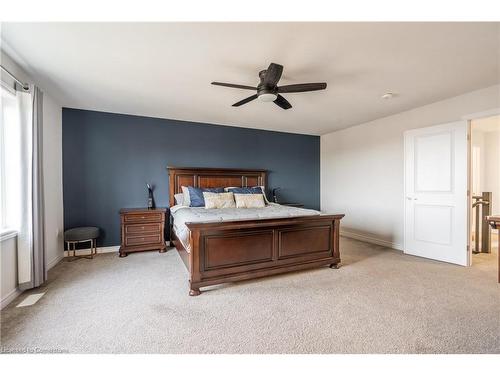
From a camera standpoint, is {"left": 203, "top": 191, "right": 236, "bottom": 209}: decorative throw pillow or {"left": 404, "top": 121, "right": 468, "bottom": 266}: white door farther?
{"left": 203, "top": 191, "right": 236, "bottom": 209}: decorative throw pillow

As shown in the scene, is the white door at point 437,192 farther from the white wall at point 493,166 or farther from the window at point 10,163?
the window at point 10,163

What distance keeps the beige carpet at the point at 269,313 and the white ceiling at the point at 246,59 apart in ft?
7.84

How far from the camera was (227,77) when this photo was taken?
2.66 m

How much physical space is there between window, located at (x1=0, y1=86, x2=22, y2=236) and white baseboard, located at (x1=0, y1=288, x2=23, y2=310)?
0.63 m

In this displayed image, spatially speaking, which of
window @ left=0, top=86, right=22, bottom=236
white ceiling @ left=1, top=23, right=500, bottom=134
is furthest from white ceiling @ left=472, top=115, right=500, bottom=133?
window @ left=0, top=86, right=22, bottom=236

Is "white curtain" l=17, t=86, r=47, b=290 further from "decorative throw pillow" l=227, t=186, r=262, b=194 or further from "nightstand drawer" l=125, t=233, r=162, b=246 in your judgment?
"decorative throw pillow" l=227, t=186, r=262, b=194

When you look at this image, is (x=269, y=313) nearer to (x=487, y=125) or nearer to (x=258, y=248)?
Result: (x=258, y=248)

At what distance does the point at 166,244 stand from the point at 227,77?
313 cm

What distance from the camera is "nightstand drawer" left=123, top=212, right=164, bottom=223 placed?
3730 millimetres

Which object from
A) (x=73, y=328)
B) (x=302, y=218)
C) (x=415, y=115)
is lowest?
(x=73, y=328)

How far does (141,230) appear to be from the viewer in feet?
12.5

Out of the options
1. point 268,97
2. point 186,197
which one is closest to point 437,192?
point 268,97
